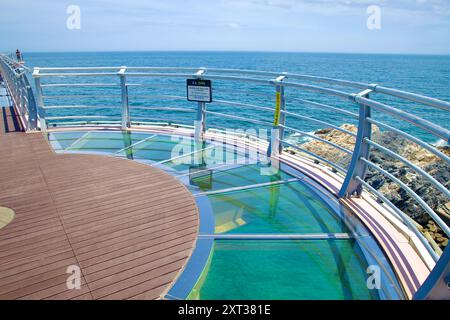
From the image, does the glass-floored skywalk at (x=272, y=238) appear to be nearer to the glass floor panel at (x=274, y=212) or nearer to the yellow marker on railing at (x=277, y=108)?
the glass floor panel at (x=274, y=212)

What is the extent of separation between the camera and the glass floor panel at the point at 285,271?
92.6 inches

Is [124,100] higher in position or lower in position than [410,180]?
higher

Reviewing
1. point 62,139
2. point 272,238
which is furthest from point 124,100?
point 272,238

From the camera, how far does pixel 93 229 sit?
313cm

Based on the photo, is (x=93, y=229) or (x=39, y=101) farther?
(x=39, y=101)

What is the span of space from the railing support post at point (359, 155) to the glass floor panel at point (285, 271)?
0.85 meters

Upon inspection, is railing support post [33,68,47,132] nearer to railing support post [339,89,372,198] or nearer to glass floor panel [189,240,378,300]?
glass floor panel [189,240,378,300]

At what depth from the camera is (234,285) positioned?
2441 mm

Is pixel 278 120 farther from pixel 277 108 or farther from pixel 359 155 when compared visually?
pixel 359 155

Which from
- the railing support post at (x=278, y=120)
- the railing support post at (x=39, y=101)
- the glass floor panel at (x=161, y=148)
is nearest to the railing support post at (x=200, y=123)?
the glass floor panel at (x=161, y=148)

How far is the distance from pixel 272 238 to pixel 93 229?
1.67 m

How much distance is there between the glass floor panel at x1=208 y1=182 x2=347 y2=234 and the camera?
3201 mm

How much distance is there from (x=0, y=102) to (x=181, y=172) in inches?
344
